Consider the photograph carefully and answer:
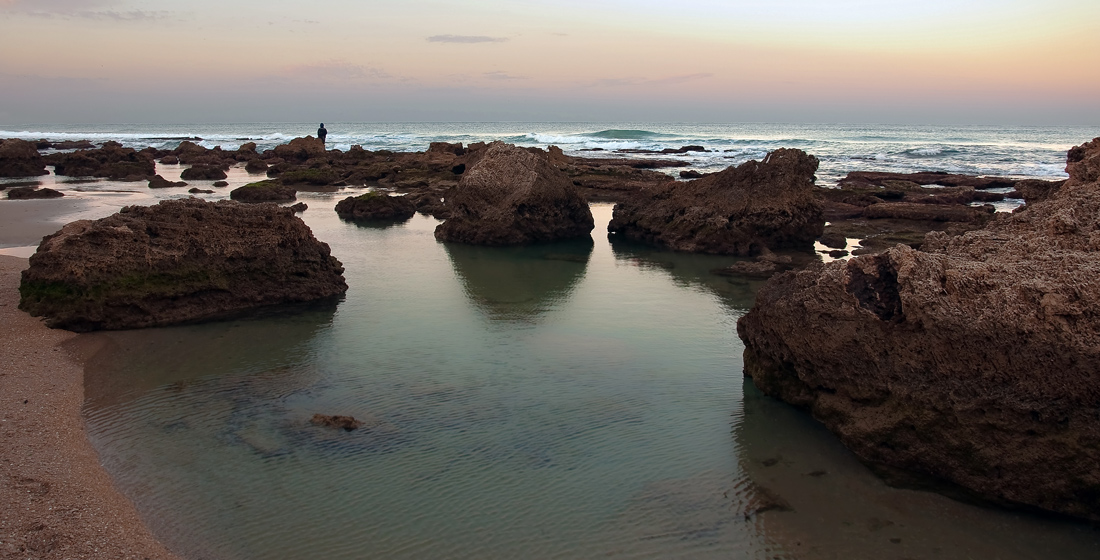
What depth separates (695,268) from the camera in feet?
50.9

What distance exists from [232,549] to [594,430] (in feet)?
11.2

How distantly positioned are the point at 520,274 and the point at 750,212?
18.5 feet

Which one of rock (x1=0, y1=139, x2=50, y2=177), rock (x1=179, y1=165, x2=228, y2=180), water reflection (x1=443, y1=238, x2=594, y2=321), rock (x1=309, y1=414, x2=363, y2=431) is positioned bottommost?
rock (x1=309, y1=414, x2=363, y2=431)

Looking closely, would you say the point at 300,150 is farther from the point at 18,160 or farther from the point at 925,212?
the point at 925,212

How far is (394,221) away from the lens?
22.0m

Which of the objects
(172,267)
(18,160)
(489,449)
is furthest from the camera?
(18,160)

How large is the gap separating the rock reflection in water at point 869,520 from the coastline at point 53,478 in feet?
14.7

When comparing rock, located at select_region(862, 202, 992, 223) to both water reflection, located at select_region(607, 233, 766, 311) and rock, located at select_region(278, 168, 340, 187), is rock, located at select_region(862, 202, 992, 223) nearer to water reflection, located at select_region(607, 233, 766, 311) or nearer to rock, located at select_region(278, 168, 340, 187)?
water reflection, located at select_region(607, 233, 766, 311)

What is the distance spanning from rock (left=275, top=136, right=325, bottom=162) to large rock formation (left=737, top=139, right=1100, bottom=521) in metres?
43.6

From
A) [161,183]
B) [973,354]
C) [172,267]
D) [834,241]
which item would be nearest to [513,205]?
[834,241]

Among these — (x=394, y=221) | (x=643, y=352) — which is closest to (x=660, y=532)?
(x=643, y=352)

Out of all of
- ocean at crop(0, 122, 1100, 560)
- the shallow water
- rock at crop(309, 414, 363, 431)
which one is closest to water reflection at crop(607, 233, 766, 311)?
ocean at crop(0, 122, 1100, 560)

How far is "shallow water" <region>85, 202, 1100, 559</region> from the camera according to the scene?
544 cm

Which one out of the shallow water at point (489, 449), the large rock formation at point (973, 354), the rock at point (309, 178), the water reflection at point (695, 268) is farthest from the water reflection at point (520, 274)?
the rock at point (309, 178)
